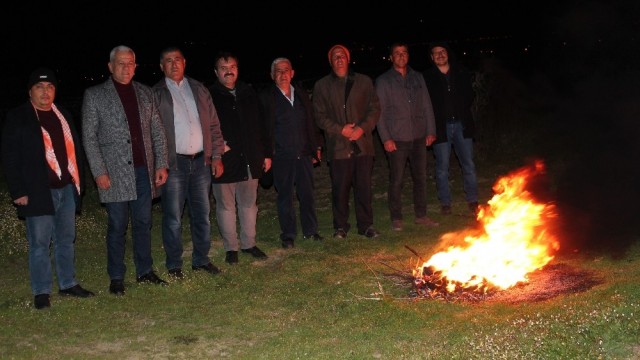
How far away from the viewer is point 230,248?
9.24 meters

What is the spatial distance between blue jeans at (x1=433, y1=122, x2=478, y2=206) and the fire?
1.99 m

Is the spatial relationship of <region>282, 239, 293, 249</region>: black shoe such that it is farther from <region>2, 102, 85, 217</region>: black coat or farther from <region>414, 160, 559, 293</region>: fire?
<region>2, 102, 85, 217</region>: black coat

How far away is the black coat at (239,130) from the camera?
899cm

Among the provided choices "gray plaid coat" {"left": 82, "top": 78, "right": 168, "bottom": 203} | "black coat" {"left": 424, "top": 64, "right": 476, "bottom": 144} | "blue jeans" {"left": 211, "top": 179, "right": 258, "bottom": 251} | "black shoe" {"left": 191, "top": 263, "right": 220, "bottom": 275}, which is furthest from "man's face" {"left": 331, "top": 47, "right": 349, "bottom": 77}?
"black shoe" {"left": 191, "top": 263, "right": 220, "bottom": 275}

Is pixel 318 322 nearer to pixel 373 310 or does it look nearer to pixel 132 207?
pixel 373 310

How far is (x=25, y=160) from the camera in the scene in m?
7.36

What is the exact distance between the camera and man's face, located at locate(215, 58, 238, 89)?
8.91 m

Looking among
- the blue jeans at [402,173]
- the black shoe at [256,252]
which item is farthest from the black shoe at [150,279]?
the blue jeans at [402,173]

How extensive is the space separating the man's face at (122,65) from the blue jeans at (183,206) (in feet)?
3.73

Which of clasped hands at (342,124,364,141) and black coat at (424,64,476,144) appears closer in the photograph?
clasped hands at (342,124,364,141)

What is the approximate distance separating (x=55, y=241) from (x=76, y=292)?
23.0 inches

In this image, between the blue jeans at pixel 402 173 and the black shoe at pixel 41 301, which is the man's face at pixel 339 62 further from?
the black shoe at pixel 41 301

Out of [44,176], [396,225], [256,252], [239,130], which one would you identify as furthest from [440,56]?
[44,176]

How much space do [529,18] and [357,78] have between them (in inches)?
591
